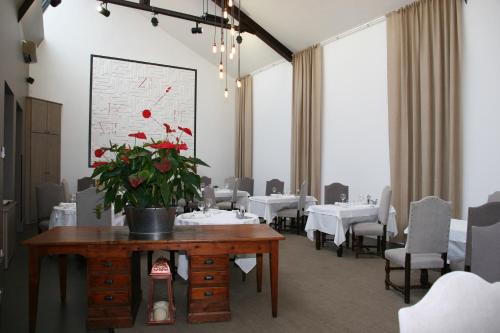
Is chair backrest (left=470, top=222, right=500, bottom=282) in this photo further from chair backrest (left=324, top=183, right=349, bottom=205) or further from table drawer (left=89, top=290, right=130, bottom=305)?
chair backrest (left=324, top=183, right=349, bottom=205)

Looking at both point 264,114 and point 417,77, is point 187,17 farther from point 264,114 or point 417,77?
point 417,77

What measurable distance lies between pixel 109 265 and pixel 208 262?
738 millimetres

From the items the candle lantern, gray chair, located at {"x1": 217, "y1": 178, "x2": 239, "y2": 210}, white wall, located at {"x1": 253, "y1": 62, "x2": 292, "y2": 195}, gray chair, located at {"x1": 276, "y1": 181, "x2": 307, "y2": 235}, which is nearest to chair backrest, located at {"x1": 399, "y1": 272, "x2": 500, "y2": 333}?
the candle lantern

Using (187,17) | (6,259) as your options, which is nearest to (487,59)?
(187,17)

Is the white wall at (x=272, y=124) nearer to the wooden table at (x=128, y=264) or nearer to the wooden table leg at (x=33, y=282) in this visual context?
the wooden table at (x=128, y=264)

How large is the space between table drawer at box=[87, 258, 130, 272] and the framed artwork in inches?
276

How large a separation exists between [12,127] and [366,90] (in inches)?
236

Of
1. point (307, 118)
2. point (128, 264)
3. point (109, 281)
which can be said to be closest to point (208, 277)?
point (128, 264)

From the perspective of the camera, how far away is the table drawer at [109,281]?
2914mm

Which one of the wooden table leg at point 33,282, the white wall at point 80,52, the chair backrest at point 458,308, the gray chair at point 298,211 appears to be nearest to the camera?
the chair backrest at point 458,308

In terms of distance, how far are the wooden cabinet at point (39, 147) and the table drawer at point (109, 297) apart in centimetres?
549

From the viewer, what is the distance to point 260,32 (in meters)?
8.81

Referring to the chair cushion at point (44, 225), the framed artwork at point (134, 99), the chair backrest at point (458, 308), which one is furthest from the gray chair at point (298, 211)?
the chair backrest at point (458, 308)

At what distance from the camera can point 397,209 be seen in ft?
20.8
